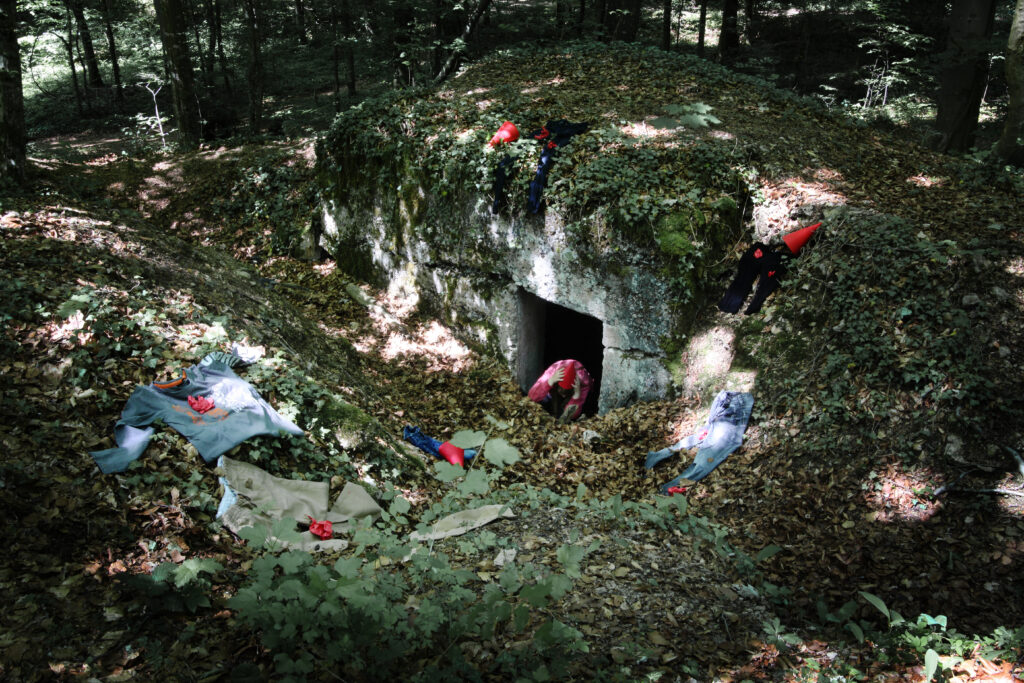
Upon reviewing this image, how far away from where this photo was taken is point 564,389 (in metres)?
8.26

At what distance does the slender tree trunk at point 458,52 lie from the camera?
1223 cm

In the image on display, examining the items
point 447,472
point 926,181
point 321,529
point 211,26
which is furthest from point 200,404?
point 211,26

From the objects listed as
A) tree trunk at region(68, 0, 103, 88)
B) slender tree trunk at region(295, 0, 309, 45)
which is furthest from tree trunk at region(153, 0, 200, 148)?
tree trunk at region(68, 0, 103, 88)

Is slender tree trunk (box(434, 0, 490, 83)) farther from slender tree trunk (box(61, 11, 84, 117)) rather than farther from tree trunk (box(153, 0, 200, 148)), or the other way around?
slender tree trunk (box(61, 11, 84, 117))

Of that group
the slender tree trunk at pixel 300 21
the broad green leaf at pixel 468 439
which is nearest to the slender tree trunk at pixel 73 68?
the slender tree trunk at pixel 300 21

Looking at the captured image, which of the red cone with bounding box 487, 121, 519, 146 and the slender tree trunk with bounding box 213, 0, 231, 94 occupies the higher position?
the slender tree trunk with bounding box 213, 0, 231, 94

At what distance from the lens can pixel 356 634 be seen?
2.46 metres

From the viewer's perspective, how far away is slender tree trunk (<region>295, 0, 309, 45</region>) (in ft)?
59.7

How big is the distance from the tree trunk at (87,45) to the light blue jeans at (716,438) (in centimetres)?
2090

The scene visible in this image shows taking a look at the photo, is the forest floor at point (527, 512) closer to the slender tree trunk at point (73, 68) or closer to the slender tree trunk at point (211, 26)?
the slender tree trunk at point (211, 26)

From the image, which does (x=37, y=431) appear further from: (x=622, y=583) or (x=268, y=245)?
(x=268, y=245)

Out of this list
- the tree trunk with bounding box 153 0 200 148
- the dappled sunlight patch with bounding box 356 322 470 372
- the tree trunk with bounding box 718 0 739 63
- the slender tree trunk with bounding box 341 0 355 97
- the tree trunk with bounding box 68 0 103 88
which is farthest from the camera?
the tree trunk with bounding box 68 0 103 88

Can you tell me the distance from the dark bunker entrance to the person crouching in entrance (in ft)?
2.24

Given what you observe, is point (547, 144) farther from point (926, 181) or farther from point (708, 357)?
point (926, 181)
